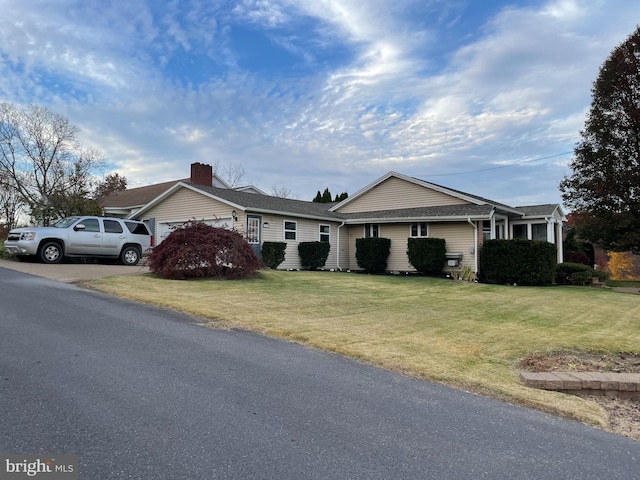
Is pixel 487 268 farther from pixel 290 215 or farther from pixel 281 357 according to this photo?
pixel 281 357

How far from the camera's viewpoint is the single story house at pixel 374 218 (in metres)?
18.8

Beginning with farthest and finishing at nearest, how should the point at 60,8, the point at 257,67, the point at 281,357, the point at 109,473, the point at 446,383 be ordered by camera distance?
1. the point at 257,67
2. the point at 60,8
3. the point at 281,357
4. the point at 446,383
5. the point at 109,473

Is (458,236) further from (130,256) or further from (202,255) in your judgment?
(130,256)

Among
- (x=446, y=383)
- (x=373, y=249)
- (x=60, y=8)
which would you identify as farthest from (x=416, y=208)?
(x=446, y=383)

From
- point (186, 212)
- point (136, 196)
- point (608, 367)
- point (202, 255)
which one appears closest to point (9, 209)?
point (136, 196)

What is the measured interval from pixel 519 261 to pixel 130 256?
15.2 m

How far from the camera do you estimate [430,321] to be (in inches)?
325

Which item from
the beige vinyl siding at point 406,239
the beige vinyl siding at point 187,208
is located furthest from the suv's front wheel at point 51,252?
the beige vinyl siding at point 406,239

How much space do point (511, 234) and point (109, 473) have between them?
77.4ft

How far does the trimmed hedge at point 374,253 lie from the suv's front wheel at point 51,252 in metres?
12.6

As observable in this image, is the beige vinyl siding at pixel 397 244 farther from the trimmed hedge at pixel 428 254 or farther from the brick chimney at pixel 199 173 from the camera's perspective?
the brick chimney at pixel 199 173

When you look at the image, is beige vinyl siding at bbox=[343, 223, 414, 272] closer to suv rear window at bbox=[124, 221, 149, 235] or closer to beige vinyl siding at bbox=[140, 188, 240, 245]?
beige vinyl siding at bbox=[140, 188, 240, 245]

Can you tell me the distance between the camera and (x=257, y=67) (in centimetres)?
1684

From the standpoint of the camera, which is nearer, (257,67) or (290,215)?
(257,67)
